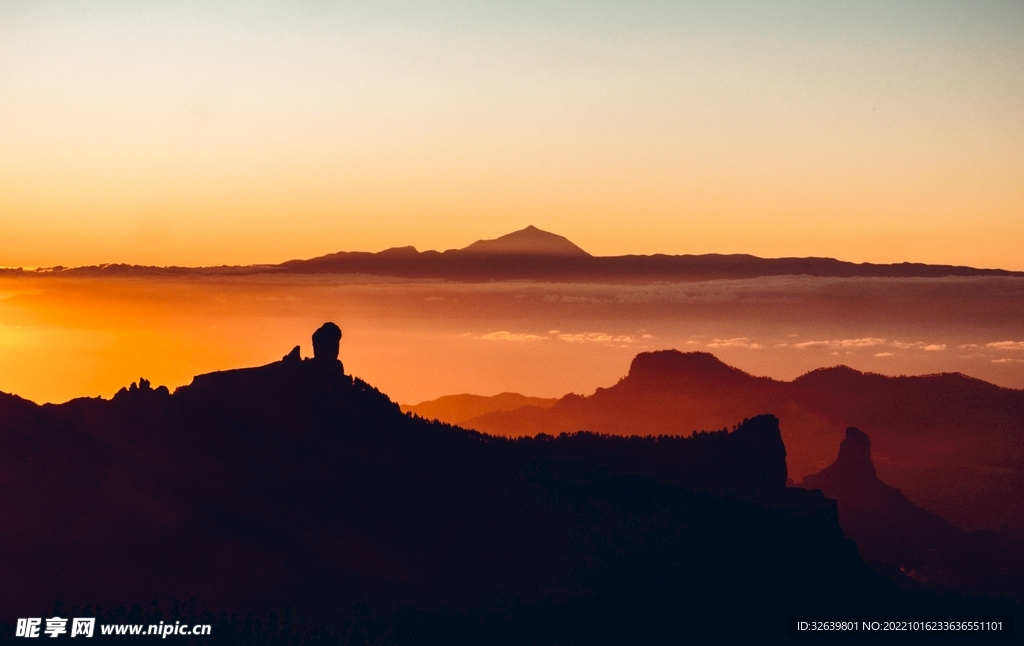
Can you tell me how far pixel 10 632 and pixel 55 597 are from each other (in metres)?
8.82

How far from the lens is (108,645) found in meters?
196

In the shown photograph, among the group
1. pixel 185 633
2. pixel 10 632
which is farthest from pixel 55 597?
pixel 185 633

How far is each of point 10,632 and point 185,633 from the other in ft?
79.4

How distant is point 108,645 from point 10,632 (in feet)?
42.8

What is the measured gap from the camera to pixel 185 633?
190000mm

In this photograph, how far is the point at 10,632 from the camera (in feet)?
630

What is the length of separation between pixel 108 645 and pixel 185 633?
13.9m

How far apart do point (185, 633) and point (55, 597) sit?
22.6 m

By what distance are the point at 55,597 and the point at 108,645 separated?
1069cm

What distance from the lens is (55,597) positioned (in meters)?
199

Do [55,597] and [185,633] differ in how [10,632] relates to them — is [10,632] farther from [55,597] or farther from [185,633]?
[185,633]
